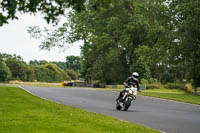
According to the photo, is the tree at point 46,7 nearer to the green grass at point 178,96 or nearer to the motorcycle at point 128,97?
the motorcycle at point 128,97

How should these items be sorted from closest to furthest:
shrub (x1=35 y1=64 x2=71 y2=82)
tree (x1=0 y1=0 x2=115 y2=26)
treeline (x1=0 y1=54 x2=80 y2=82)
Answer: tree (x1=0 y1=0 x2=115 y2=26), treeline (x1=0 y1=54 x2=80 y2=82), shrub (x1=35 y1=64 x2=71 y2=82)

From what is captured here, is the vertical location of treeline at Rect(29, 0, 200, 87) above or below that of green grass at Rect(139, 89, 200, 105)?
above

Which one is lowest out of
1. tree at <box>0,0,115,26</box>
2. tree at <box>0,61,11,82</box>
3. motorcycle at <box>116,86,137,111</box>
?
motorcycle at <box>116,86,137,111</box>

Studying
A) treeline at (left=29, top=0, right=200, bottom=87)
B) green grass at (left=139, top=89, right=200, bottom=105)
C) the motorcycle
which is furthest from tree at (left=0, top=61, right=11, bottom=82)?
the motorcycle

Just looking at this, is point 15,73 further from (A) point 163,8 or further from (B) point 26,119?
(B) point 26,119

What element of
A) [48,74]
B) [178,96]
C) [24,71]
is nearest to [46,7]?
[178,96]

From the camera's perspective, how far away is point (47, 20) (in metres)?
10.3

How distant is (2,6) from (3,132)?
2877mm

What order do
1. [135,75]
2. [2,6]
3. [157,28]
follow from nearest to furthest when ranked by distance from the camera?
[2,6] < [135,75] < [157,28]

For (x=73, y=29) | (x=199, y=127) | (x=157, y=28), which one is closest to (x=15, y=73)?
(x=73, y=29)

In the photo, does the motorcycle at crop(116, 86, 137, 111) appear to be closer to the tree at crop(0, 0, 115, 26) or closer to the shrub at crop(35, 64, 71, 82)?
Result: the tree at crop(0, 0, 115, 26)

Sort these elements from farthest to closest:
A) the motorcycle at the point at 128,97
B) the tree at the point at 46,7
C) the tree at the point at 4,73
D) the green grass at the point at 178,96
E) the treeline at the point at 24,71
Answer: the treeline at the point at 24,71 → the tree at the point at 4,73 → the green grass at the point at 178,96 → the motorcycle at the point at 128,97 → the tree at the point at 46,7

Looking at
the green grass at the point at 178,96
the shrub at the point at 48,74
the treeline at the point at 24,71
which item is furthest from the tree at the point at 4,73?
the green grass at the point at 178,96

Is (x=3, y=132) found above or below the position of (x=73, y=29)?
below
